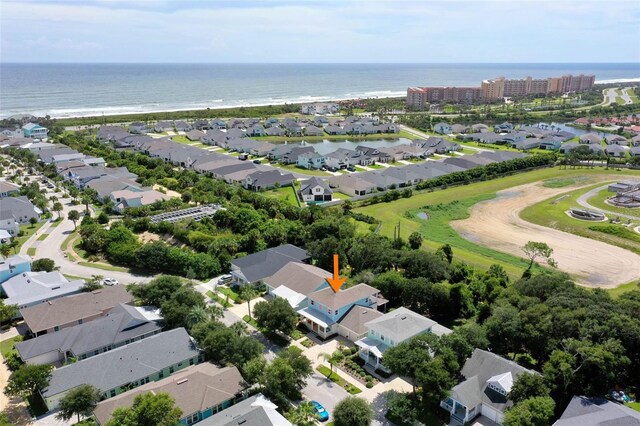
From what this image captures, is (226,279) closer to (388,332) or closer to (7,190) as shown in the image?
(388,332)

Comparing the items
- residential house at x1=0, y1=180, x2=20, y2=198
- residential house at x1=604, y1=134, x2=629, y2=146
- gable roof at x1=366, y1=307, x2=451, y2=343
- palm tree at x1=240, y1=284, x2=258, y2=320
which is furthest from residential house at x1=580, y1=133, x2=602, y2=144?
residential house at x1=0, y1=180, x2=20, y2=198

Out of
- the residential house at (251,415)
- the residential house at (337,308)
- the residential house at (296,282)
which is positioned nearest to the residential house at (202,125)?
the residential house at (296,282)

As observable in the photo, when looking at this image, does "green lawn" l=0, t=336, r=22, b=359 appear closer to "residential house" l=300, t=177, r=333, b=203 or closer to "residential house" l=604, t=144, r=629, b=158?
"residential house" l=300, t=177, r=333, b=203

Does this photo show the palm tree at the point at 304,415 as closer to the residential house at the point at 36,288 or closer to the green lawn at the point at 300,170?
the residential house at the point at 36,288

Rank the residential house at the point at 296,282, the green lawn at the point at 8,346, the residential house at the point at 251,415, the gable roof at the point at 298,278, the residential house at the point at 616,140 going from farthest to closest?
the residential house at the point at 616,140 → the gable roof at the point at 298,278 → the residential house at the point at 296,282 → the green lawn at the point at 8,346 → the residential house at the point at 251,415

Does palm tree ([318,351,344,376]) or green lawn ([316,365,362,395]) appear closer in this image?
green lawn ([316,365,362,395])

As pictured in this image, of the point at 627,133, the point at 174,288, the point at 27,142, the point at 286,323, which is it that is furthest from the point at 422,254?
the point at 627,133

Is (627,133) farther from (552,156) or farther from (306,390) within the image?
(306,390)
